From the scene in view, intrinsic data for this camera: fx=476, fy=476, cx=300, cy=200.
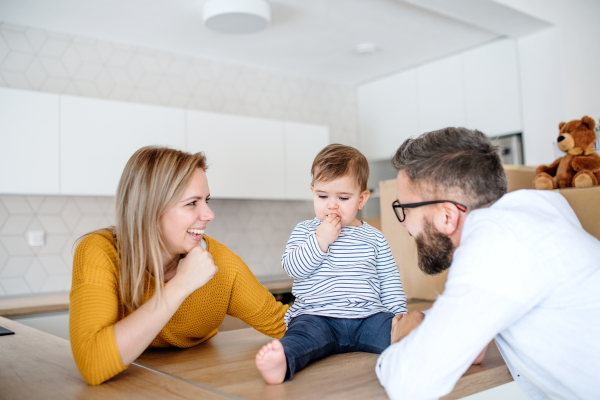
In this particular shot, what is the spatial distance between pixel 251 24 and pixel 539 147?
2075 millimetres

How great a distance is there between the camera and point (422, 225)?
101 centimetres

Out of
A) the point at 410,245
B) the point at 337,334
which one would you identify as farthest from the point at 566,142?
the point at 337,334

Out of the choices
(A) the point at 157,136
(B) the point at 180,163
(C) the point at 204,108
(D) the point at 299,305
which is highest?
(C) the point at 204,108

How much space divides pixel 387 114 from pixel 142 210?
140 inches

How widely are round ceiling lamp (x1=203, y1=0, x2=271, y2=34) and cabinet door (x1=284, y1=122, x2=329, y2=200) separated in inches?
36.8

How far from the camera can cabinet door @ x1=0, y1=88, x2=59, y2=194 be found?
2529 millimetres

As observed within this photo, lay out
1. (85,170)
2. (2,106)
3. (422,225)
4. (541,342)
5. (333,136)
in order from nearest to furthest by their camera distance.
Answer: (541,342), (422,225), (2,106), (85,170), (333,136)

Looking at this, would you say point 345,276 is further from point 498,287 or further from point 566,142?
point 566,142

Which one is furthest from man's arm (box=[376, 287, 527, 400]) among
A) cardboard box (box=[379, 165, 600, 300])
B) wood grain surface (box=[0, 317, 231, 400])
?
cardboard box (box=[379, 165, 600, 300])

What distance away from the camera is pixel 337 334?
1.17 meters

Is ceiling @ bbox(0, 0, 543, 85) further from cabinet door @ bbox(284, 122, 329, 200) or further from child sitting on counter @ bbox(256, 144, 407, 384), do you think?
child sitting on counter @ bbox(256, 144, 407, 384)

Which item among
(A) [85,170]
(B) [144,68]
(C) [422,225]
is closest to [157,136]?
(A) [85,170]

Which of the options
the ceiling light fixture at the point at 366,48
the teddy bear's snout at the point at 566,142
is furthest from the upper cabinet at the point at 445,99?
the teddy bear's snout at the point at 566,142

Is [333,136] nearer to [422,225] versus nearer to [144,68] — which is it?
[144,68]
